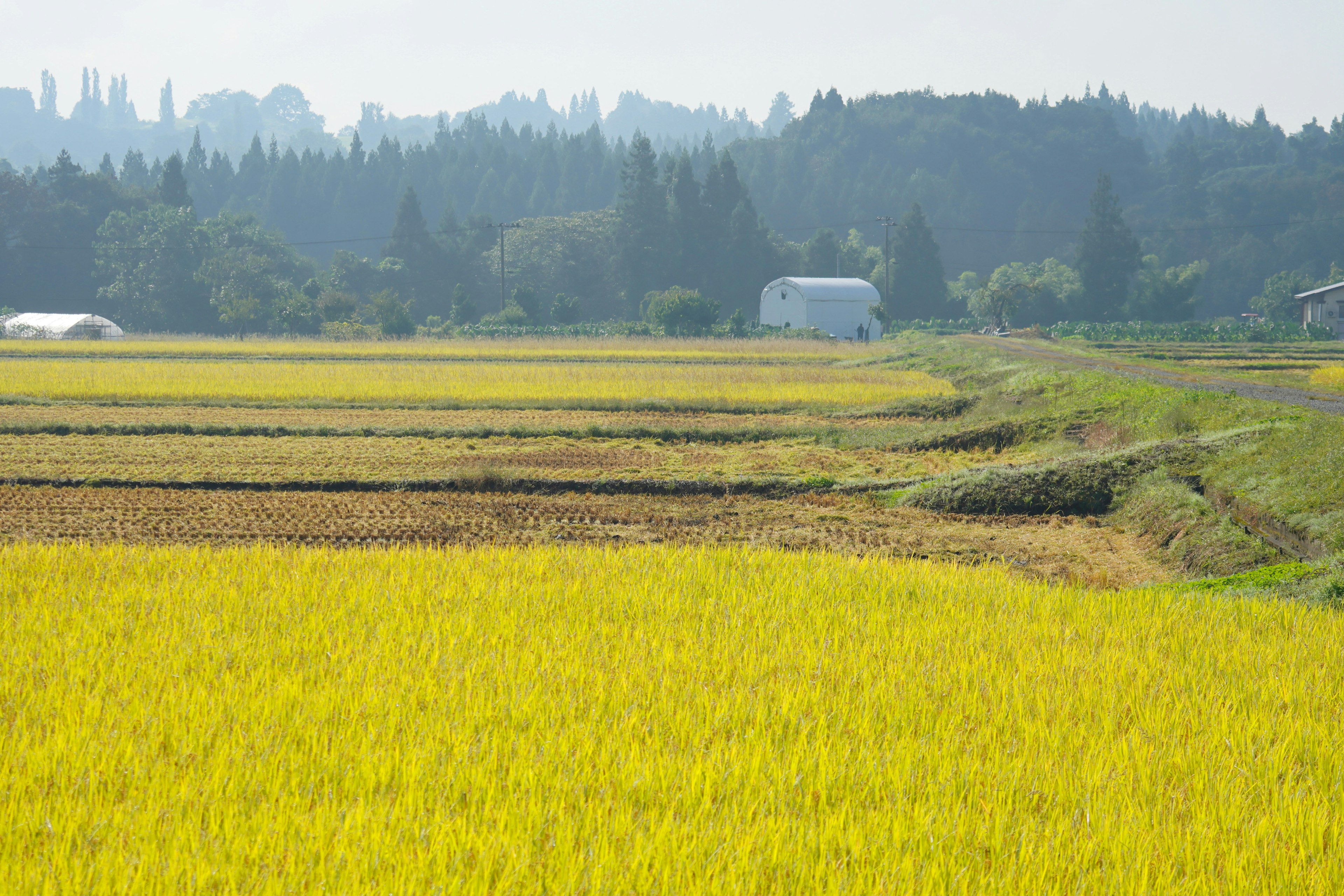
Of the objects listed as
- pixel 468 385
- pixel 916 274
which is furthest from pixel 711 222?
pixel 468 385

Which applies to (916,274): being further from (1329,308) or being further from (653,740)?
(653,740)

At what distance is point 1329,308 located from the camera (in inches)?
2518

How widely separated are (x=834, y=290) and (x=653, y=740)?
7593 cm

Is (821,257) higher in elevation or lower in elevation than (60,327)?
higher

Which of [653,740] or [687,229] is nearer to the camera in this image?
[653,740]

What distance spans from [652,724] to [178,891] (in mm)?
2051

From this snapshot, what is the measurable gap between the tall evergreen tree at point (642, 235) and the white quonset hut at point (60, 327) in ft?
136

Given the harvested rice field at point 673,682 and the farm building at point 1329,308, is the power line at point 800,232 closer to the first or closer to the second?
the farm building at point 1329,308

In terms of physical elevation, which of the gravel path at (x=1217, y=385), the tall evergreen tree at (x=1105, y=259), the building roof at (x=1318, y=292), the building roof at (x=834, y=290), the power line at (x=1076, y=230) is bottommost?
the gravel path at (x=1217, y=385)

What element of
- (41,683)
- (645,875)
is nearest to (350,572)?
(41,683)

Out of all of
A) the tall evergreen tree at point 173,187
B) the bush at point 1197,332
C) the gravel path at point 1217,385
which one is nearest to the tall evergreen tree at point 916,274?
the bush at point 1197,332

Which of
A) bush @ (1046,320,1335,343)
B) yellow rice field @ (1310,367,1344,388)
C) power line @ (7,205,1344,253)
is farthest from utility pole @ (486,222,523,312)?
yellow rice field @ (1310,367,1344,388)

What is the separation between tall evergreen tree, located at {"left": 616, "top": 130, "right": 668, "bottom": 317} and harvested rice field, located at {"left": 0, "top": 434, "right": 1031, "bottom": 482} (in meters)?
73.8

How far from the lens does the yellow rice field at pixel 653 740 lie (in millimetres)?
A: 3365
